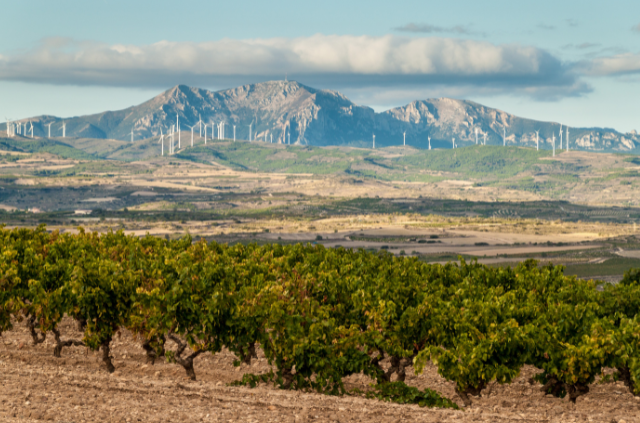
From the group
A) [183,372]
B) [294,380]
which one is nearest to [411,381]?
[294,380]

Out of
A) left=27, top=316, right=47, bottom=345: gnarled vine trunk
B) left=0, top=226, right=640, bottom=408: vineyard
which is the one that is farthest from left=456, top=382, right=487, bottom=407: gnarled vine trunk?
left=27, top=316, right=47, bottom=345: gnarled vine trunk

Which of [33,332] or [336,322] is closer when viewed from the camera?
[336,322]

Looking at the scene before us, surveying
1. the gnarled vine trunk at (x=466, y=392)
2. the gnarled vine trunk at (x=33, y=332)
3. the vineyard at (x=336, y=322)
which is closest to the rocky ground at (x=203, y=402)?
the gnarled vine trunk at (x=466, y=392)

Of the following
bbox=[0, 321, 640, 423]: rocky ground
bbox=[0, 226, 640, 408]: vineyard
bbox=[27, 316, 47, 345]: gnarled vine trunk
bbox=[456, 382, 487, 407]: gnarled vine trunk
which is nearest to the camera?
bbox=[0, 321, 640, 423]: rocky ground

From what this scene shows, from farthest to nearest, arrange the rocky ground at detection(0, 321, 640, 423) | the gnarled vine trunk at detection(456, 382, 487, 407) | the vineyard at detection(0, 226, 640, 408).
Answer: the gnarled vine trunk at detection(456, 382, 487, 407), the vineyard at detection(0, 226, 640, 408), the rocky ground at detection(0, 321, 640, 423)

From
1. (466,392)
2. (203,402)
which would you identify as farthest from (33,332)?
(466,392)

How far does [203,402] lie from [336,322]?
18511 millimetres

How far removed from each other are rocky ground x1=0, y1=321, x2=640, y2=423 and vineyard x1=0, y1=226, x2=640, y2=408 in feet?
6.36

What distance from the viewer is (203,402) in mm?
45469

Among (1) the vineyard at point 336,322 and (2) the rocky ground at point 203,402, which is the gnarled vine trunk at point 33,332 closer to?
(1) the vineyard at point 336,322

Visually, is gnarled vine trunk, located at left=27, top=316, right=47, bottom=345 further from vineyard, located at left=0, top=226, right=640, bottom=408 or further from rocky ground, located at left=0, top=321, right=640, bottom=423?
rocky ground, located at left=0, top=321, right=640, bottom=423

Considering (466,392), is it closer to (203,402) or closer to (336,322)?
(336,322)

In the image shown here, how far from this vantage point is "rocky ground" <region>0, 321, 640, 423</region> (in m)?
42.0

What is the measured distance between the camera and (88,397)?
44.3 m
